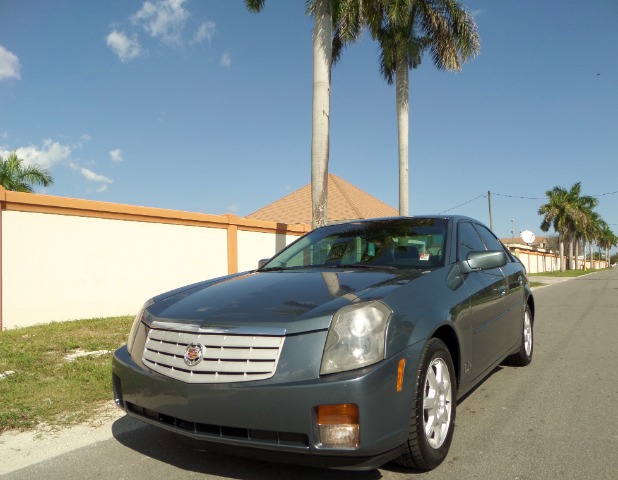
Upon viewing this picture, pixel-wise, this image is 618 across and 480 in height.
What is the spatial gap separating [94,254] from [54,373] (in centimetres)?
466

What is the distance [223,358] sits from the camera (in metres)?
2.65

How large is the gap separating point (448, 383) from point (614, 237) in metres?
148

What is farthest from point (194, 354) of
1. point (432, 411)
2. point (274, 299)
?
point (432, 411)

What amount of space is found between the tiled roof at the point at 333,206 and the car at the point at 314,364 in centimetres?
2032

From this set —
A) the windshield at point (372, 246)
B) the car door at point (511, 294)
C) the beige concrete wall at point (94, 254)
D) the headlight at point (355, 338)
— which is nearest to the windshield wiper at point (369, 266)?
the windshield at point (372, 246)

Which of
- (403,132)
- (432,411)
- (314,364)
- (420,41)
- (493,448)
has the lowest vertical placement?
(493,448)

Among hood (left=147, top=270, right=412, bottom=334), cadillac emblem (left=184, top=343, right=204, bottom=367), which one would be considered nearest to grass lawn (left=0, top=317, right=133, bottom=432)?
hood (left=147, top=270, right=412, bottom=334)

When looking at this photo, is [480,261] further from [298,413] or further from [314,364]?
[298,413]


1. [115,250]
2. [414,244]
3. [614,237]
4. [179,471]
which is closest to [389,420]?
[179,471]

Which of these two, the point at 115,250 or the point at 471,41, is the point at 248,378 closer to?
the point at 115,250

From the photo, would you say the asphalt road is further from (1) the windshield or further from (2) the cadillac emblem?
(1) the windshield

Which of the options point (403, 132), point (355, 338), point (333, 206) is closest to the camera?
point (355, 338)

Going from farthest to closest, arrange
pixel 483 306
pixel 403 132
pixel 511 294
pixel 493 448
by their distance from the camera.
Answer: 1. pixel 403 132
2. pixel 511 294
3. pixel 483 306
4. pixel 493 448

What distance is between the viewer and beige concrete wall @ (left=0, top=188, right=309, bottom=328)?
8633 millimetres
